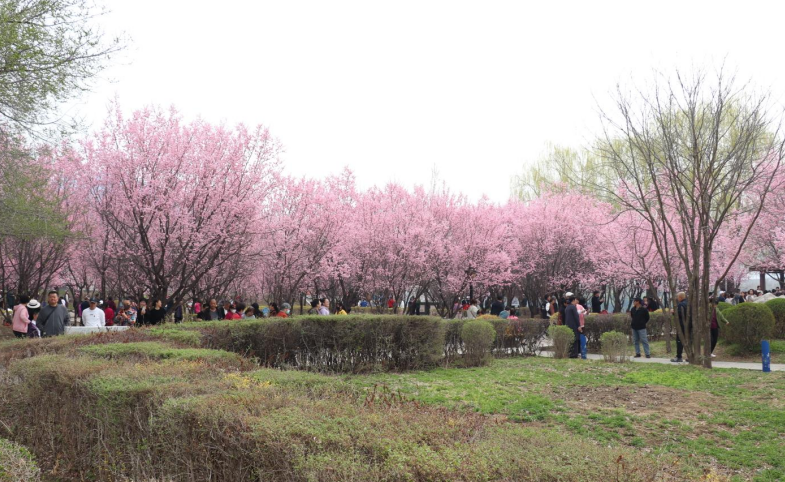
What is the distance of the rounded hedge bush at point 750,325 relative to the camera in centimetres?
1436

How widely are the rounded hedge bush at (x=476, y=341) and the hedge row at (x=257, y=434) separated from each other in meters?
6.94

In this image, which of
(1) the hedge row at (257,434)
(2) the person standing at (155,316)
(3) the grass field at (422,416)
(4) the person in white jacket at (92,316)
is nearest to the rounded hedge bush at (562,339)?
(3) the grass field at (422,416)

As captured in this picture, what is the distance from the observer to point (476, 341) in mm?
12500

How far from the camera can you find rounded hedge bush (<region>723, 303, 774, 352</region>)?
47.1 ft

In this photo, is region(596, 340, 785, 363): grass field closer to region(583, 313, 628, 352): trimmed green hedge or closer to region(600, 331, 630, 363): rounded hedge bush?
region(583, 313, 628, 352): trimmed green hedge

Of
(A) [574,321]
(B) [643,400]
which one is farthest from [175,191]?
(B) [643,400]

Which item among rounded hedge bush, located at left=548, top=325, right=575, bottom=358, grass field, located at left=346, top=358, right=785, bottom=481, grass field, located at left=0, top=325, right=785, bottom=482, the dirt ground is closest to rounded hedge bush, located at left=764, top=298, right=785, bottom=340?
grass field, located at left=346, top=358, right=785, bottom=481

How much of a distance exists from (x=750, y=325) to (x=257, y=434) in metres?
14.3

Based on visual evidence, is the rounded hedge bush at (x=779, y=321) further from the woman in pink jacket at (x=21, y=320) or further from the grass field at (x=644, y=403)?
the woman in pink jacket at (x=21, y=320)

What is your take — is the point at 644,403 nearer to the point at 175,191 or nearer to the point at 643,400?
the point at 643,400

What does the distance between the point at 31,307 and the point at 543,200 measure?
2648 cm

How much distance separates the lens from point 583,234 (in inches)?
1222

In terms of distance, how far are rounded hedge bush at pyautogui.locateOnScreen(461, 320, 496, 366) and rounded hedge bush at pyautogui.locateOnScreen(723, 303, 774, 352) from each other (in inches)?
255

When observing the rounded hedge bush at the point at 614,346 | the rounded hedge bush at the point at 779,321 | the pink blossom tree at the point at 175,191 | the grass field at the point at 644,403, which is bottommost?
the grass field at the point at 644,403
